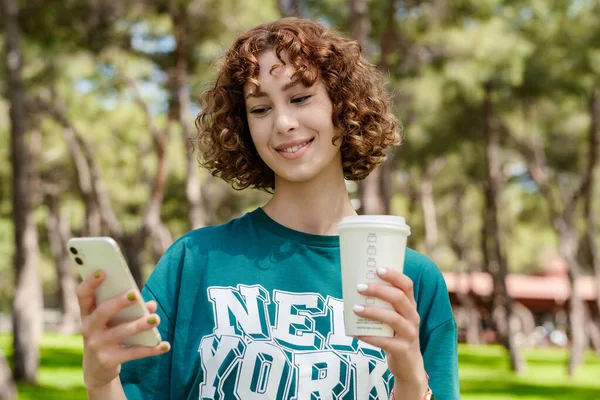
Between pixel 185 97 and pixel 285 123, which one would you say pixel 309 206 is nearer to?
pixel 285 123

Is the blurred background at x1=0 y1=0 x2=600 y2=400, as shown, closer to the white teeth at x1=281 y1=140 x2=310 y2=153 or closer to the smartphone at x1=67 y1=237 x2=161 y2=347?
the white teeth at x1=281 y1=140 x2=310 y2=153

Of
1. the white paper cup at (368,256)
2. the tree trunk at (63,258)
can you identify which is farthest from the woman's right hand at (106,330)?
the tree trunk at (63,258)

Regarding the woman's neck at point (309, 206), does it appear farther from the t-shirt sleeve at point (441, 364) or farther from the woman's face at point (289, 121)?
the t-shirt sleeve at point (441, 364)

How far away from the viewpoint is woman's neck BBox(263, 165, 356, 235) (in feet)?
6.95

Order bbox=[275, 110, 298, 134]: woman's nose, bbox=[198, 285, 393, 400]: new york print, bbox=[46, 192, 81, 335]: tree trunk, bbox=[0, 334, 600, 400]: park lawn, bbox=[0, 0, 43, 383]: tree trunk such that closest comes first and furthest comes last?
bbox=[198, 285, 393, 400]: new york print < bbox=[275, 110, 298, 134]: woman's nose < bbox=[0, 334, 600, 400]: park lawn < bbox=[0, 0, 43, 383]: tree trunk < bbox=[46, 192, 81, 335]: tree trunk

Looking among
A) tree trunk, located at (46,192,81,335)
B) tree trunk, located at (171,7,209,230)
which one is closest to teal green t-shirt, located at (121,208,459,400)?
tree trunk, located at (171,7,209,230)

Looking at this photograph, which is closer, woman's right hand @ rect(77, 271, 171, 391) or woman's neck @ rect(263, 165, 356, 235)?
woman's right hand @ rect(77, 271, 171, 391)

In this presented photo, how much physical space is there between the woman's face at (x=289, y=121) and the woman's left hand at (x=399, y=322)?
22.8 inches

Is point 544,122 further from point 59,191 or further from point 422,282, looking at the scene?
point 422,282

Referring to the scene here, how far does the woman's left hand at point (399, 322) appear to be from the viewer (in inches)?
61.1

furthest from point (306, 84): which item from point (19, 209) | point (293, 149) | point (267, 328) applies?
point (19, 209)

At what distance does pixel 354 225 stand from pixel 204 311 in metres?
0.50

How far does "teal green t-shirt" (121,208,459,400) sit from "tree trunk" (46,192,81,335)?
28683 millimetres

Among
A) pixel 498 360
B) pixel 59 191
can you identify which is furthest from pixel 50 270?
pixel 498 360
